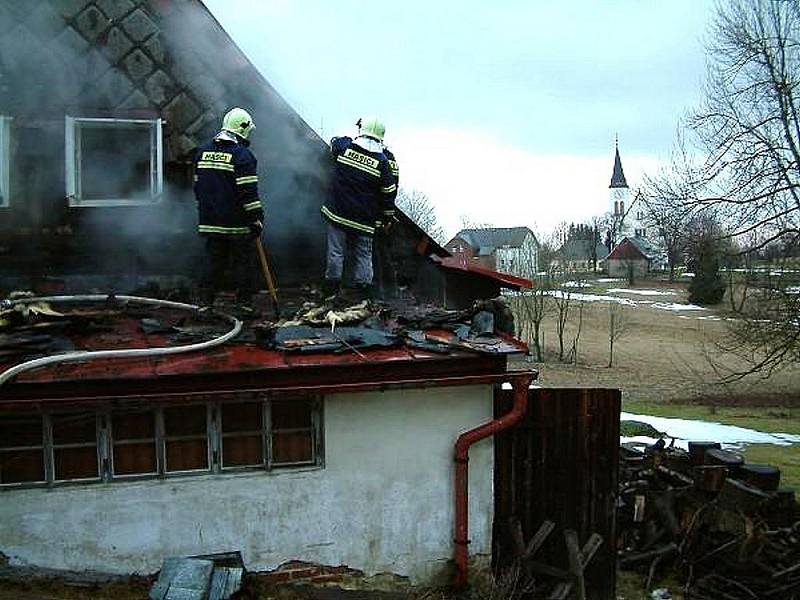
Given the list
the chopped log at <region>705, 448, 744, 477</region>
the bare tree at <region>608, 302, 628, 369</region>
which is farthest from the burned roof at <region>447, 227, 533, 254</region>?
the chopped log at <region>705, 448, 744, 477</region>

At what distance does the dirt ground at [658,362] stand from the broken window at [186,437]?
18595 millimetres

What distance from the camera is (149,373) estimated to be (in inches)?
184

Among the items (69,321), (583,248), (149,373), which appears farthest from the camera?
(583,248)

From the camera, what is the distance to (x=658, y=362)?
29.0 m

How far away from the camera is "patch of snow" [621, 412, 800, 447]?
600 inches

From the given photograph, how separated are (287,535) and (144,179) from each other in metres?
3.75

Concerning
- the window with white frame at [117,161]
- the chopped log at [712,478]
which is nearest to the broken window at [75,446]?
the window with white frame at [117,161]

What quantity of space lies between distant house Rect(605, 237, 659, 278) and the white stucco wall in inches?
2596

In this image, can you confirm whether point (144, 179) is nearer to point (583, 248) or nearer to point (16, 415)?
point (16, 415)

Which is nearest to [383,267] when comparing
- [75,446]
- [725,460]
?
[75,446]

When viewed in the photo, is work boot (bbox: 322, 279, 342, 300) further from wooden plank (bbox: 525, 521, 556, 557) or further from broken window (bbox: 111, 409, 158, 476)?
wooden plank (bbox: 525, 521, 556, 557)

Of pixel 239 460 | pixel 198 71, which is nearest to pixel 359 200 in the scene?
pixel 198 71

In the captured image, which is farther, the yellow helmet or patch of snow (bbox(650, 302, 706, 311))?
patch of snow (bbox(650, 302, 706, 311))

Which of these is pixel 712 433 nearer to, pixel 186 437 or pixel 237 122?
pixel 237 122
